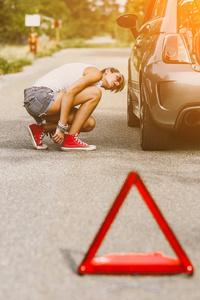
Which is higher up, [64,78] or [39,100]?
[64,78]

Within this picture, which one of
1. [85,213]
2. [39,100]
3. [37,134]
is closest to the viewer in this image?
[85,213]

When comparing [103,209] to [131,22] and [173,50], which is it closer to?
[173,50]

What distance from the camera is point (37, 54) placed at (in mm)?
33719

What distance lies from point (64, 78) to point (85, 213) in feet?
8.43

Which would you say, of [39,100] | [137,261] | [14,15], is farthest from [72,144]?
[14,15]

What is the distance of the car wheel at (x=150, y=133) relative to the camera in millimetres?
6359

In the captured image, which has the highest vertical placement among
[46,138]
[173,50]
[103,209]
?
[173,50]

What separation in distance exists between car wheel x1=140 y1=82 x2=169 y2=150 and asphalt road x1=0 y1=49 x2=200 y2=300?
11 centimetres

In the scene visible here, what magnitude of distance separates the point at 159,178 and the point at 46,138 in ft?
8.48

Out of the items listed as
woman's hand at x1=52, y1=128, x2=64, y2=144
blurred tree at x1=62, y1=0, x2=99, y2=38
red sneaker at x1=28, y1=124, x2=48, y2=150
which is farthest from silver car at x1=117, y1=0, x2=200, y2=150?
blurred tree at x1=62, y1=0, x2=99, y2=38

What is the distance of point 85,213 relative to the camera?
4.32 m

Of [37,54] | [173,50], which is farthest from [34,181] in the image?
[37,54]

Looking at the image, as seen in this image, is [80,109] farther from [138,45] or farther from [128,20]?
[128,20]

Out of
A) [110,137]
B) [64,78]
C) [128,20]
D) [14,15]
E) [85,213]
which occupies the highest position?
[128,20]
